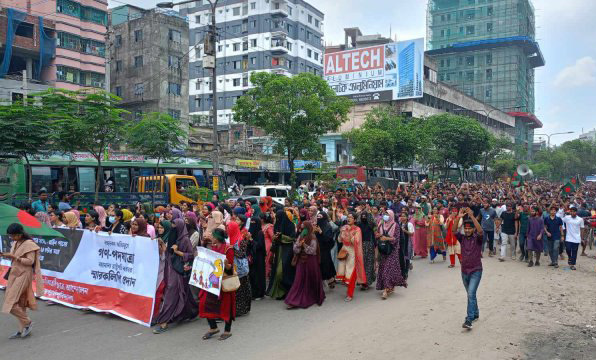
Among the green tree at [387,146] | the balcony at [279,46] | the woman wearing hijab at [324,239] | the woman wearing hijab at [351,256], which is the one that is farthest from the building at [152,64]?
the woman wearing hijab at [351,256]

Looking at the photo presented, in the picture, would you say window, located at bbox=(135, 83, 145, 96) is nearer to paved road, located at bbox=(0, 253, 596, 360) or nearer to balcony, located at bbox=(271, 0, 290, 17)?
balcony, located at bbox=(271, 0, 290, 17)

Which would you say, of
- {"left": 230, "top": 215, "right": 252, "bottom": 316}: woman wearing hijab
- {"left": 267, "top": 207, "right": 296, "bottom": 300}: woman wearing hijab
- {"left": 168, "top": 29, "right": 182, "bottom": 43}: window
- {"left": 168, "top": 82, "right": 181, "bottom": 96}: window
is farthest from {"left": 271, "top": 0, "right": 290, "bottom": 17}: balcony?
{"left": 230, "top": 215, "right": 252, "bottom": 316}: woman wearing hijab

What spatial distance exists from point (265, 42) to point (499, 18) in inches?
2170

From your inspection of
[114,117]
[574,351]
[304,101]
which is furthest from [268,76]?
[574,351]

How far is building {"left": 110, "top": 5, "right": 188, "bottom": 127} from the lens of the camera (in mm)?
42844

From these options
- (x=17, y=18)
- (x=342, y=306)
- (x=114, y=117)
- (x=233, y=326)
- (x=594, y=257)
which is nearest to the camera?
(x=233, y=326)

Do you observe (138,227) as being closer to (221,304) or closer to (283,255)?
(221,304)

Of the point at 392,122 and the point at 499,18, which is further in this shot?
the point at 499,18

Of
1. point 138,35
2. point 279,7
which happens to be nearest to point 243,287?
point 138,35

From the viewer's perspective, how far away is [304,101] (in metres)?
22.8

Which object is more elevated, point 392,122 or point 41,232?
point 392,122

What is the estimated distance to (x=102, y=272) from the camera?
7.67 metres

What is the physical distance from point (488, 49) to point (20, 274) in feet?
324

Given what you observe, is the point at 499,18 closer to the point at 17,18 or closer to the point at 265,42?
the point at 265,42
